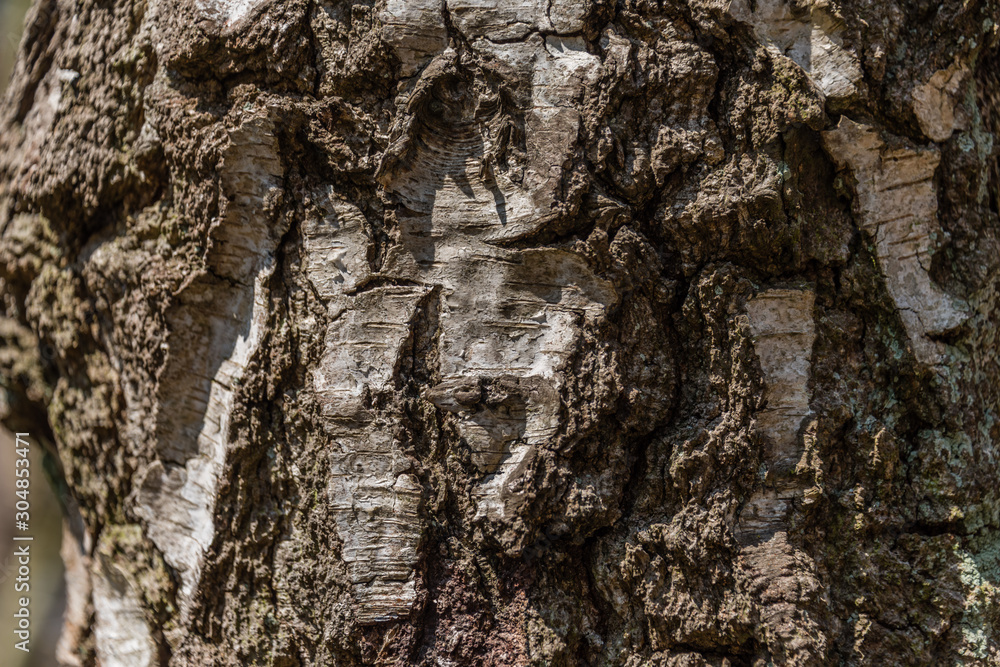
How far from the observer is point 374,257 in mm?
970

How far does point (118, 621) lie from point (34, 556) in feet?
5.75

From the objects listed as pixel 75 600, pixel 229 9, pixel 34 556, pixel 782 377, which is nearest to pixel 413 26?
pixel 229 9

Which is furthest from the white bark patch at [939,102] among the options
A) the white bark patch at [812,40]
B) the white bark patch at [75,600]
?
the white bark patch at [75,600]

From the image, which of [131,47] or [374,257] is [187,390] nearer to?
[374,257]

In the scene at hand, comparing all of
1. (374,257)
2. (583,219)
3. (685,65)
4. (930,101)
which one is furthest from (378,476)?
(930,101)

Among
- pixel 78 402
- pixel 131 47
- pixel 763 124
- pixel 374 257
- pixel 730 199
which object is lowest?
pixel 78 402

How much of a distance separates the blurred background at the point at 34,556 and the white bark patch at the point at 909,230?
2000 millimetres

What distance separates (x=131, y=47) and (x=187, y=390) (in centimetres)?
66

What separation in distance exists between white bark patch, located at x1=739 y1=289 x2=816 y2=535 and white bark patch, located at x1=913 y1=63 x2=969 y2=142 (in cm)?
33

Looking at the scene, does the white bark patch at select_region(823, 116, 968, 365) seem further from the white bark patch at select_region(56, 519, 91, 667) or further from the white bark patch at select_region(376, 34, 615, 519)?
the white bark patch at select_region(56, 519, 91, 667)

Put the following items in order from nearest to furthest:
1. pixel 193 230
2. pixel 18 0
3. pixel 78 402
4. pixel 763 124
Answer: pixel 763 124 → pixel 193 230 → pixel 78 402 → pixel 18 0

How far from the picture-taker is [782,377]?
0.95m

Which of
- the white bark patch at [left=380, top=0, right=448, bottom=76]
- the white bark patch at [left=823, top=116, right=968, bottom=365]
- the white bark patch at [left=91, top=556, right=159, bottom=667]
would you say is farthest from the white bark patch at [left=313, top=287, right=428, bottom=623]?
the white bark patch at [left=823, top=116, right=968, bottom=365]

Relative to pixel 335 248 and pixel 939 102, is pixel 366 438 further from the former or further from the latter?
pixel 939 102
